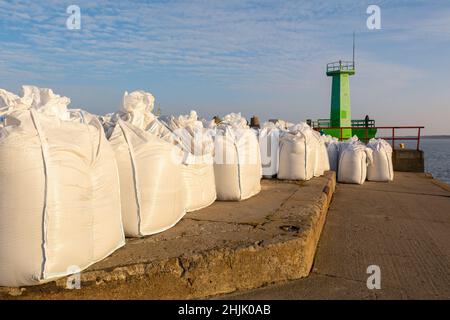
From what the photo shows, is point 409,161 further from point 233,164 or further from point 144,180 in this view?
point 144,180

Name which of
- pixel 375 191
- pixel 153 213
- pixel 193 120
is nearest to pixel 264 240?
pixel 153 213

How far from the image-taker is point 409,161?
37.7 ft

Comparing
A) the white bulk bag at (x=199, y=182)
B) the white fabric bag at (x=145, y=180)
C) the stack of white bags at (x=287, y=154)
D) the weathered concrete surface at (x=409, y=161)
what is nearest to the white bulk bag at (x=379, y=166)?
the stack of white bags at (x=287, y=154)

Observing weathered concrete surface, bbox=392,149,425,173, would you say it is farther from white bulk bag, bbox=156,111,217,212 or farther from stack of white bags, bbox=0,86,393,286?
white bulk bag, bbox=156,111,217,212

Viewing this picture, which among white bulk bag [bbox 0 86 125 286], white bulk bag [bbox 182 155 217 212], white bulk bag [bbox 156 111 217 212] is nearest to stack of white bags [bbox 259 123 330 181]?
white bulk bag [bbox 156 111 217 212]

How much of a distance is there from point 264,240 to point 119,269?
917 millimetres

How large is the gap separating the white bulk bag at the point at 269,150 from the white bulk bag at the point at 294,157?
8cm

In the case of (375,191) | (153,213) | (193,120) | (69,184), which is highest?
(193,120)

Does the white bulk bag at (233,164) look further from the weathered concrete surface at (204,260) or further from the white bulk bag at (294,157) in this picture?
the white bulk bag at (294,157)

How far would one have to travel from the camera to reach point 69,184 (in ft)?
6.05

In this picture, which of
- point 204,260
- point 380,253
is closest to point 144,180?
point 204,260

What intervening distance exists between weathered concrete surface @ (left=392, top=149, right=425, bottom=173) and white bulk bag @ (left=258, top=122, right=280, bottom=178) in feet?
24.3

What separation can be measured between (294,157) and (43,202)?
3966mm
